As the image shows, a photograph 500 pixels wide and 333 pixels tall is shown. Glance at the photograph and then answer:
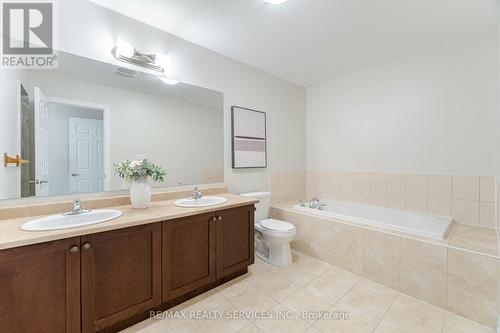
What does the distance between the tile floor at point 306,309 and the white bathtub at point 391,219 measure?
22.0 inches

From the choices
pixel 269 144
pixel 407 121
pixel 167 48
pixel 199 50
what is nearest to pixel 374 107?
pixel 407 121

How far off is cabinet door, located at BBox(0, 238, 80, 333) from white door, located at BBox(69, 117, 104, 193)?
617 mm

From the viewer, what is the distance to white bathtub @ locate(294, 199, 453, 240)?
1.96 meters

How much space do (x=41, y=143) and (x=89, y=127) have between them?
308 mm

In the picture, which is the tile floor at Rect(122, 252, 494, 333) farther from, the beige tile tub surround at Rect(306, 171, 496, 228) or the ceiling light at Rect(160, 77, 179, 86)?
the ceiling light at Rect(160, 77, 179, 86)

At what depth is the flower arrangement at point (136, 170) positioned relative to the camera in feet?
5.65

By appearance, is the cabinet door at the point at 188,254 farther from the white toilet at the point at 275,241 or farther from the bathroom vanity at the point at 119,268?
the white toilet at the point at 275,241

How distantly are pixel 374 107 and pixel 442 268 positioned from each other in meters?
1.96

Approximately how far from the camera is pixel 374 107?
281 centimetres

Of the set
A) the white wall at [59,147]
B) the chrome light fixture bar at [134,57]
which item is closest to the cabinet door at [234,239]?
the white wall at [59,147]

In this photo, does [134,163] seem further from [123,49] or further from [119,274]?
[123,49]

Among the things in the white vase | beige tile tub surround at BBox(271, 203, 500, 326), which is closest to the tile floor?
beige tile tub surround at BBox(271, 203, 500, 326)

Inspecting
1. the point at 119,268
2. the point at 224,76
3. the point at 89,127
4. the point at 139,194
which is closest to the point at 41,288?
the point at 119,268

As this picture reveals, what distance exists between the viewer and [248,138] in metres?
2.71
